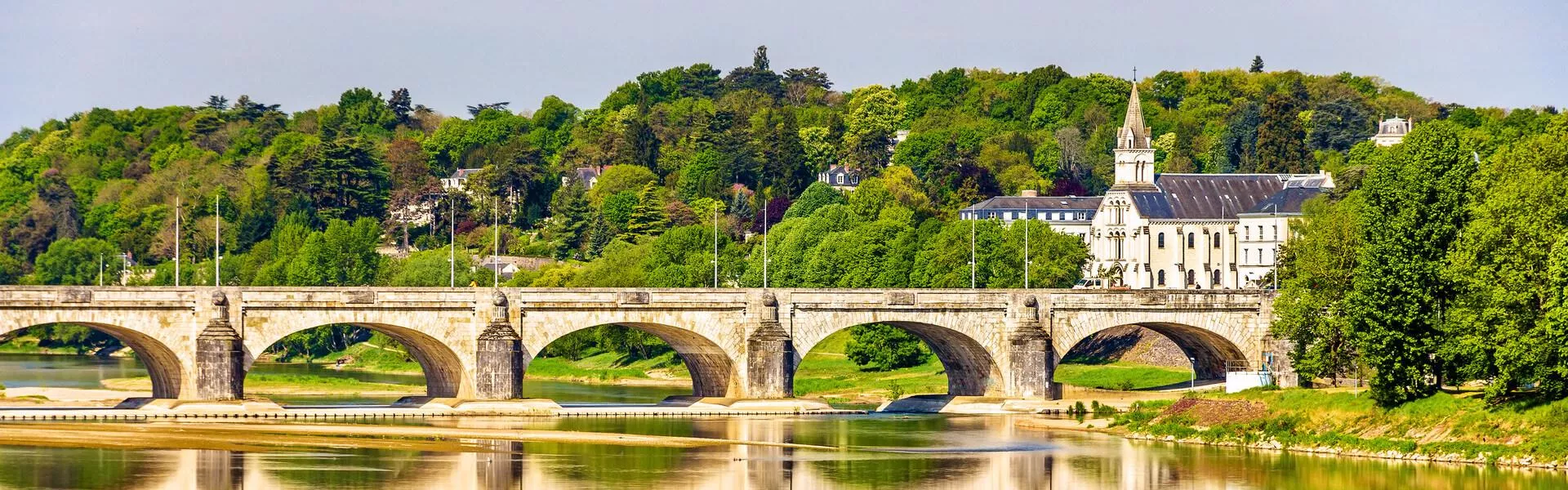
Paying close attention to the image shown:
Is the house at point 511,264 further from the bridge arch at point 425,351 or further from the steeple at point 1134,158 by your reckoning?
the bridge arch at point 425,351

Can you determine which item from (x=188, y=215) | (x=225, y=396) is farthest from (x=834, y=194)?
(x=225, y=396)

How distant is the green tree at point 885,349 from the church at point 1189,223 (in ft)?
94.0

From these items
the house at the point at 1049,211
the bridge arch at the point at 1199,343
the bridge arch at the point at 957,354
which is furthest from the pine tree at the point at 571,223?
the bridge arch at the point at 1199,343

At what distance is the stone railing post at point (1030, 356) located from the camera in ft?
316

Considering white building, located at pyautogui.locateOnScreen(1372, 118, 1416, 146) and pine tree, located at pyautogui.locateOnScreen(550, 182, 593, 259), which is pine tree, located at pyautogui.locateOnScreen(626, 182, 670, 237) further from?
white building, located at pyautogui.locateOnScreen(1372, 118, 1416, 146)

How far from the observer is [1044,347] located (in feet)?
317

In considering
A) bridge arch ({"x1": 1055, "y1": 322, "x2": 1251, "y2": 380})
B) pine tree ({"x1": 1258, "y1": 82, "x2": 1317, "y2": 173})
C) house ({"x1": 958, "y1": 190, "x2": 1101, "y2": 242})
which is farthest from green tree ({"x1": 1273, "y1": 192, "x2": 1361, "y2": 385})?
pine tree ({"x1": 1258, "y1": 82, "x2": 1317, "y2": 173})

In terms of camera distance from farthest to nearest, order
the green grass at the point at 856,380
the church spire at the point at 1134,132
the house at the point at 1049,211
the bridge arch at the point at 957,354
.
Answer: the house at the point at 1049,211 → the church spire at the point at 1134,132 → the green grass at the point at 856,380 → the bridge arch at the point at 957,354

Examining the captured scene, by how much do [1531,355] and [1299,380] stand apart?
2222cm

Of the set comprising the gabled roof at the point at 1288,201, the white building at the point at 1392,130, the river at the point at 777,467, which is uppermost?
the white building at the point at 1392,130

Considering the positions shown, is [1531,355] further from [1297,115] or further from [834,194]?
[1297,115]

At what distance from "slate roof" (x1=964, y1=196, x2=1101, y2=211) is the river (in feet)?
288

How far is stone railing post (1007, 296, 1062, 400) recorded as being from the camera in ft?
316

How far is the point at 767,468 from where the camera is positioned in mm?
74375
